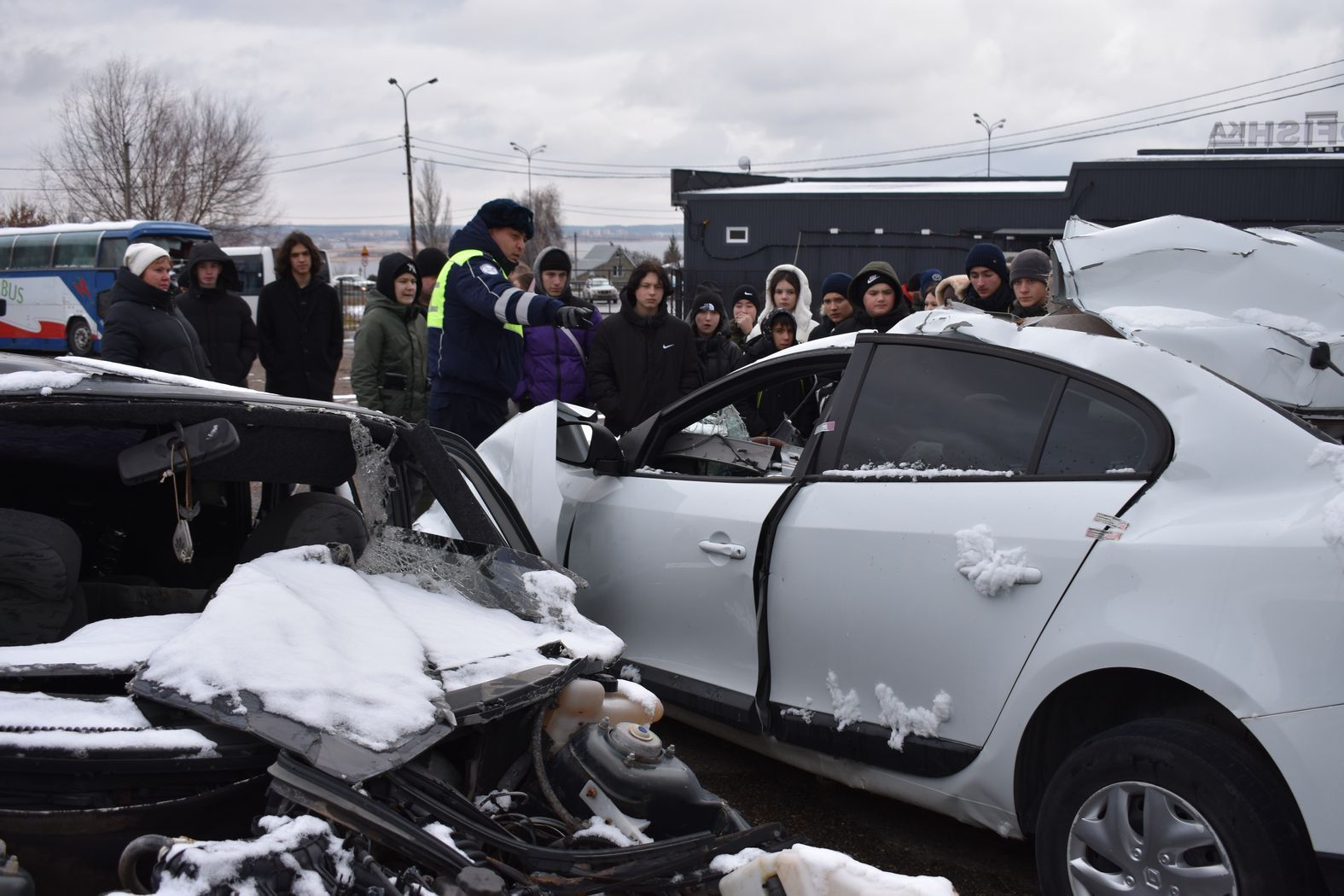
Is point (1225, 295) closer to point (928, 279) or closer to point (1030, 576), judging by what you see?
point (1030, 576)

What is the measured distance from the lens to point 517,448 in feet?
13.2

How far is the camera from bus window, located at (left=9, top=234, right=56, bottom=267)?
79.9 feet

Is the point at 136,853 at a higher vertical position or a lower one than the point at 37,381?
lower

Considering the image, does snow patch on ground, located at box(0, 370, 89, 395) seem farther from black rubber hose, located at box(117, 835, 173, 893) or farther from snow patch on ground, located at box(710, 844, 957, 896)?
snow patch on ground, located at box(710, 844, 957, 896)

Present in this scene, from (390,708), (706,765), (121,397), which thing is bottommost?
(706,765)

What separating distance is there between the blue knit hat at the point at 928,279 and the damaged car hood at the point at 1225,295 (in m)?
4.07

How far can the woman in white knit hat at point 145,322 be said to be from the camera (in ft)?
19.5

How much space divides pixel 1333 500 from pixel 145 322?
5637mm

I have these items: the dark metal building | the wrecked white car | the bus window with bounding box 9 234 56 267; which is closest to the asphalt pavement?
the wrecked white car

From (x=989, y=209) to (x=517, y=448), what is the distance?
27818mm

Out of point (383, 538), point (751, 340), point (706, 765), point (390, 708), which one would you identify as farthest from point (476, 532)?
point (751, 340)

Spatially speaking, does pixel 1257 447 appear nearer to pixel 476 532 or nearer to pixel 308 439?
pixel 476 532

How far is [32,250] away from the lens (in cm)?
2461

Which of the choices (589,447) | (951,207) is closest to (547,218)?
(951,207)
